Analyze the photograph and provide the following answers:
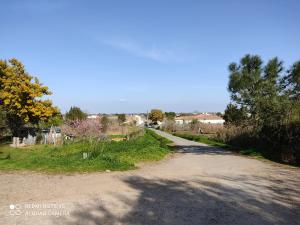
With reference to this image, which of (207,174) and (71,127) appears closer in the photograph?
(207,174)

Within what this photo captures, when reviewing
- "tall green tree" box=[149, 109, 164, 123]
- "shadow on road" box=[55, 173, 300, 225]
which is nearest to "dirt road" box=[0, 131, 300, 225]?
"shadow on road" box=[55, 173, 300, 225]

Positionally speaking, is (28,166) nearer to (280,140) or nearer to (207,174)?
(207,174)

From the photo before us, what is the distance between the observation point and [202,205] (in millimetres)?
7320

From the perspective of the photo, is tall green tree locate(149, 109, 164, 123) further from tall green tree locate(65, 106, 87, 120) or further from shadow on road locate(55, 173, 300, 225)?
shadow on road locate(55, 173, 300, 225)

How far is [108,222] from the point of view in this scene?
20.0 ft

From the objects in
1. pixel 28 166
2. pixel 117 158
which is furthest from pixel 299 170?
pixel 28 166

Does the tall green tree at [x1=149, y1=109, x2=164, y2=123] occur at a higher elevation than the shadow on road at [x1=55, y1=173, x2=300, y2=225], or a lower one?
higher

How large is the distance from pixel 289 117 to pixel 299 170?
4008 millimetres

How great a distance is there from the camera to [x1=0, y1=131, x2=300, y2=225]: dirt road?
6.37 metres

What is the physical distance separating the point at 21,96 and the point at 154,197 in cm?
2378

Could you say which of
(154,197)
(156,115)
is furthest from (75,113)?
(156,115)

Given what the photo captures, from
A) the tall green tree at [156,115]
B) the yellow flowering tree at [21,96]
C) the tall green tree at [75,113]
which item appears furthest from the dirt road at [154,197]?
the tall green tree at [156,115]

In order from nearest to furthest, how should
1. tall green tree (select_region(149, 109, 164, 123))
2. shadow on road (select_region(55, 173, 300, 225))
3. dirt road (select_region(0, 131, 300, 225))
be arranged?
shadow on road (select_region(55, 173, 300, 225)) < dirt road (select_region(0, 131, 300, 225)) < tall green tree (select_region(149, 109, 164, 123))

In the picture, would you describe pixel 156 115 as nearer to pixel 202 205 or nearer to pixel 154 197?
pixel 154 197
